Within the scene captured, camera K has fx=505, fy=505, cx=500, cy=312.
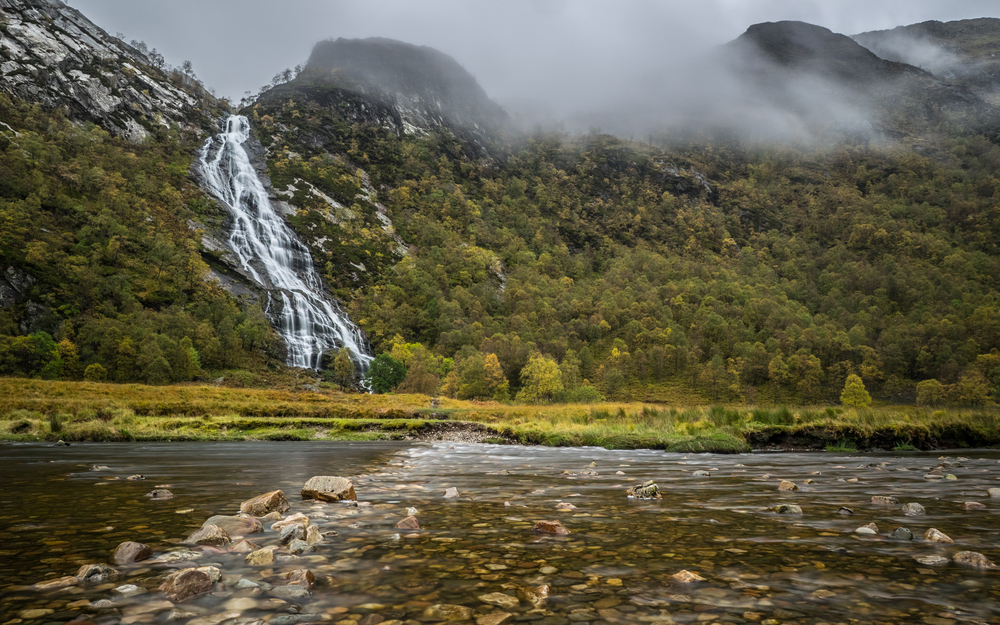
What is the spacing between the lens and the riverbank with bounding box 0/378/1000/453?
22734 mm

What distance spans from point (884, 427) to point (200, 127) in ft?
756

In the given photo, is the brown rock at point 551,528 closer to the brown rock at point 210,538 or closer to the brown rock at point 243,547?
the brown rock at point 243,547

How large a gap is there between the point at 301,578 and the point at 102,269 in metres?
141

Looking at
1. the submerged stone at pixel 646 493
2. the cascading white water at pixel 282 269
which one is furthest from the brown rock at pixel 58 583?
the cascading white water at pixel 282 269

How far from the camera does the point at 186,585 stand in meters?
3.54

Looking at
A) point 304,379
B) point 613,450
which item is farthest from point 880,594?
point 304,379

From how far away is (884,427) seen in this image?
22.5 m

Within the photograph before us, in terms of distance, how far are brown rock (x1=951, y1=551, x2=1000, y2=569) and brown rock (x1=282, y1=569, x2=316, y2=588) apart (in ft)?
17.7

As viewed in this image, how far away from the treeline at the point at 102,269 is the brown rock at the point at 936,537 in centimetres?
10580

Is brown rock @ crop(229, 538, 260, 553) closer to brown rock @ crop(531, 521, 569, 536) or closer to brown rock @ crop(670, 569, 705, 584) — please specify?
brown rock @ crop(531, 521, 569, 536)

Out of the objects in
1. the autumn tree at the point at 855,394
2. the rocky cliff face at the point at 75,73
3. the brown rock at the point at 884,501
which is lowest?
the autumn tree at the point at 855,394

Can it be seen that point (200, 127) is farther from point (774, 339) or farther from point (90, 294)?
point (774, 339)

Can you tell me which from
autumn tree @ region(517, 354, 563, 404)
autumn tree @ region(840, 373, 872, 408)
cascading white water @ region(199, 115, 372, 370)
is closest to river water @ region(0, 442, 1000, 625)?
autumn tree @ region(517, 354, 563, 404)

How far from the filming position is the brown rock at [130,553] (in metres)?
4.34
